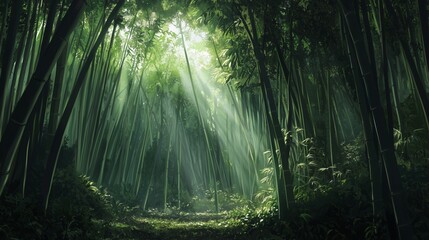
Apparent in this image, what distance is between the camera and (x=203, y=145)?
481 inches

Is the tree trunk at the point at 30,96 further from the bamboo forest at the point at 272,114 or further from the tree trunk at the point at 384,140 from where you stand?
the tree trunk at the point at 384,140

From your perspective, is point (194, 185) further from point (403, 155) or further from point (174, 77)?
point (403, 155)

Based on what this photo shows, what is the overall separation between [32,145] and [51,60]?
4.90 ft


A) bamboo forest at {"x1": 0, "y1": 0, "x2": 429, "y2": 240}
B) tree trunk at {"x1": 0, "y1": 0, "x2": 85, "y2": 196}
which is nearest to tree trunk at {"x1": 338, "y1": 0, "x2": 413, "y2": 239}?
bamboo forest at {"x1": 0, "y1": 0, "x2": 429, "y2": 240}

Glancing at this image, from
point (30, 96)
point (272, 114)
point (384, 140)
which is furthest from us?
point (272, 114)

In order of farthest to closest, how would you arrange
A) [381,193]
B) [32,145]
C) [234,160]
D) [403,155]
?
[234,160]
[403,155]
[32,145]
[381,193]

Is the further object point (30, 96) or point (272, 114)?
point (272, 114)

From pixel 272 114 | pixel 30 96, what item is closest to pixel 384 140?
pixel 272 114

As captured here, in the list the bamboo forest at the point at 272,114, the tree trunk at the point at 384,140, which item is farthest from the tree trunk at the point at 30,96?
the tree trunk at the point at 384,140

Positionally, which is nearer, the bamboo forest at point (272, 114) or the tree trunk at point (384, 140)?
the tree trunk at point (384, 140)

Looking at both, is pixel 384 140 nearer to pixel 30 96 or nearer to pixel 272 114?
pixel 272 114

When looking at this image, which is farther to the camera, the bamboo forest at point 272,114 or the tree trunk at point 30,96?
the bamboo forest at point 272,114

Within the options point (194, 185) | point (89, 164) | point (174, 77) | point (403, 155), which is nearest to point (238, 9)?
point (403, 155)

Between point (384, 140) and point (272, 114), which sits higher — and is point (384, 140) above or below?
below
